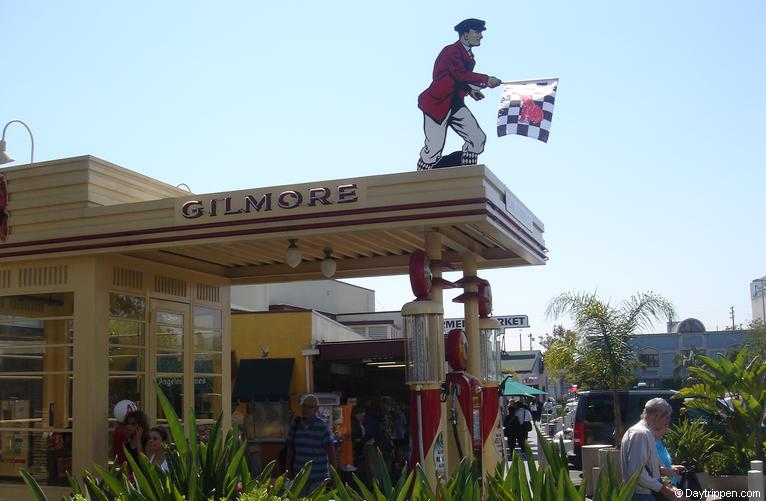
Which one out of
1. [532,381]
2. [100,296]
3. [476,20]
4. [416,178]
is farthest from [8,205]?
[532,381]

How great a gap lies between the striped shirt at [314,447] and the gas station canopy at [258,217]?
2062mm

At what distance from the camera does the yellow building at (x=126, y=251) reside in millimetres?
9164

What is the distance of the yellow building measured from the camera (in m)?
9.16

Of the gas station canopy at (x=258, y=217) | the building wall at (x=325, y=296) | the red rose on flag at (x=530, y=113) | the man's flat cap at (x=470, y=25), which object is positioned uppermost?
the man's flat cap at (x=470, y=25)

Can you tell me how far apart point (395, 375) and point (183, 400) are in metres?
14.5

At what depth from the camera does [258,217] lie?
952cm

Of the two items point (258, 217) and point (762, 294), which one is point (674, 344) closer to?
point (762, 294)

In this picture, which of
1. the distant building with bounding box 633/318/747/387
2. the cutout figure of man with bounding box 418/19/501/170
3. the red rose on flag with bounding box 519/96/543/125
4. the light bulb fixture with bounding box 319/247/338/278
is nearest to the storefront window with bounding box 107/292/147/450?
the light bulb fixture with bounding box 319/247/338/278

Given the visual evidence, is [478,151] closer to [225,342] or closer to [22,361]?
[225,342]

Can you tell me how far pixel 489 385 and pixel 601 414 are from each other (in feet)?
22.4

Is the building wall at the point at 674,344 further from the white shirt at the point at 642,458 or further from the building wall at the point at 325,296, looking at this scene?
the white shirt at the point at 642,458

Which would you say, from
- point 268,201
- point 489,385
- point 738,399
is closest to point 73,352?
point 268,201

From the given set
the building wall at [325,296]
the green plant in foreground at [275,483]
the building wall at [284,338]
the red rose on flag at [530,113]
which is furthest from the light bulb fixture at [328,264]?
the building wall at [325,296]

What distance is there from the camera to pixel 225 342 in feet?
41.9
